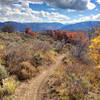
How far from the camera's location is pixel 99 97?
504 cm

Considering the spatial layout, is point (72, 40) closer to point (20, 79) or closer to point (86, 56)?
point (86, 56)

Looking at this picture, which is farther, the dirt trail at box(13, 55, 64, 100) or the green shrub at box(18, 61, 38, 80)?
the green shrub at box(18, 61, 38, 80)

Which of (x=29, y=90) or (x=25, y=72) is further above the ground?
(x=25, y=72)

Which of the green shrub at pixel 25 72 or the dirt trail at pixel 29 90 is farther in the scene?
the green shrub at pixel 25 72

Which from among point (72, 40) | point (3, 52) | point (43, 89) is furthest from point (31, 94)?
point (72, 40)

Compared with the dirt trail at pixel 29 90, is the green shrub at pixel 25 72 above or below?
above

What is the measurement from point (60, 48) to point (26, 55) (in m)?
13.3

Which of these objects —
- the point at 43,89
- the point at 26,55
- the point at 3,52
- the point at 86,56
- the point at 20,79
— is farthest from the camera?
the point at 86,56

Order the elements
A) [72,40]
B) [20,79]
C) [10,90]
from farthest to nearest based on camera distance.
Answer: [72,40] → [20,79] → [10,90]

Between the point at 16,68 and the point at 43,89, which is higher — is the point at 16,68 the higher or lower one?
the higher one

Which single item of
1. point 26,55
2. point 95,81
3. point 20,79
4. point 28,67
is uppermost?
point 26,55

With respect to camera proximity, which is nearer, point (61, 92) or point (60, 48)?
point (61, 92)

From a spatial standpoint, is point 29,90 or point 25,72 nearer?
point 29,90

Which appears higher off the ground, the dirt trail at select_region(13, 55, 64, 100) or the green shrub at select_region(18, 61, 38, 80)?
the green shrub at select_region(18, 61, 38, 80)
